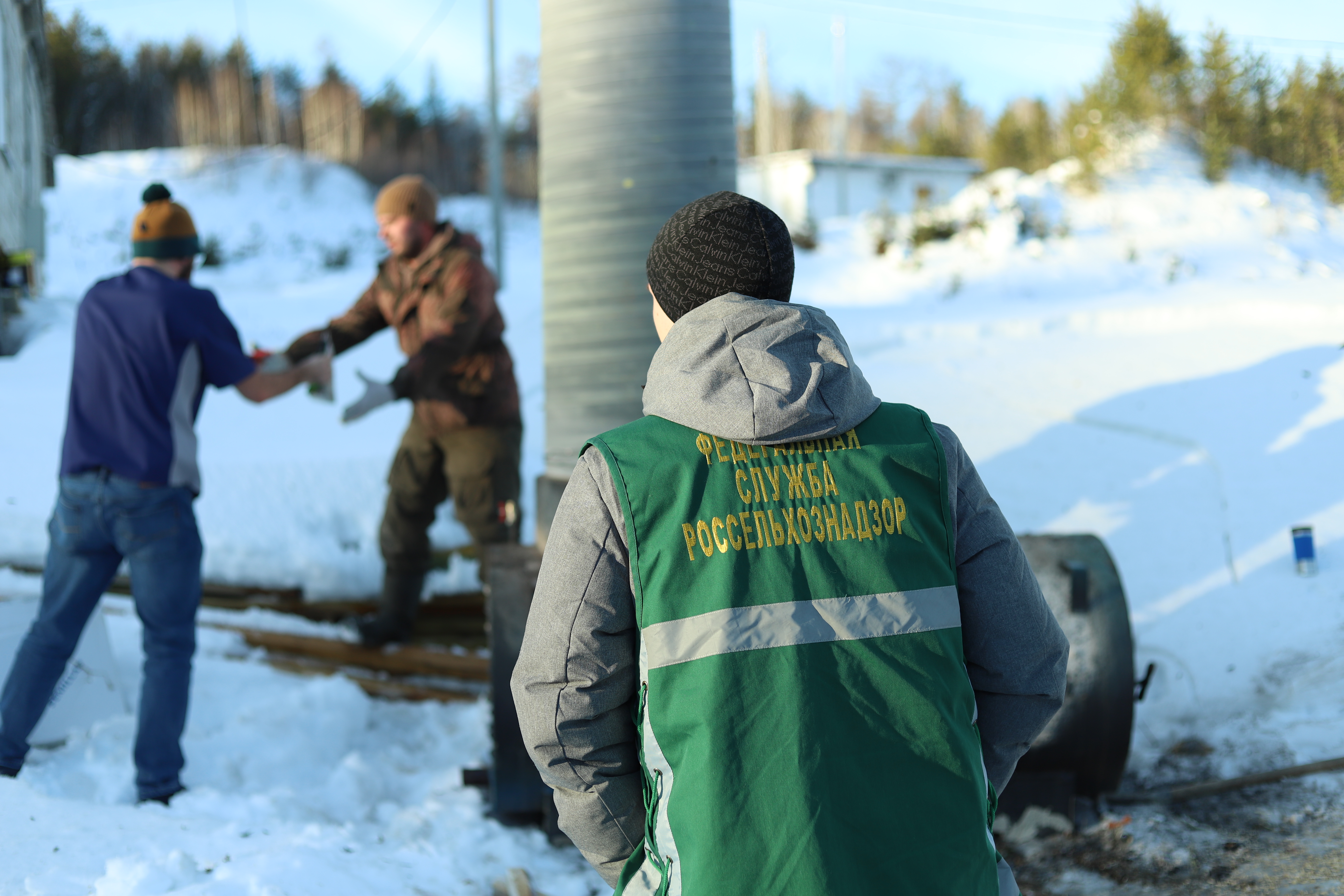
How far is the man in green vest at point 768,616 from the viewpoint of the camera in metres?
1.27

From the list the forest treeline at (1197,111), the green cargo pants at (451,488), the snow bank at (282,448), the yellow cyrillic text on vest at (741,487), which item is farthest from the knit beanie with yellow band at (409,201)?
the forest treeline at (1197,111)

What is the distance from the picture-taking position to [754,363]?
1.33 m

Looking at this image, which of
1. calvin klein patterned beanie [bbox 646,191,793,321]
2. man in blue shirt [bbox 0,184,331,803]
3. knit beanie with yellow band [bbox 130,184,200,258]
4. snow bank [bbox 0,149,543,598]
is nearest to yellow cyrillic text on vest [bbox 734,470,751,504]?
calvin klein patterned beanie [bbox 646,191,793,321]

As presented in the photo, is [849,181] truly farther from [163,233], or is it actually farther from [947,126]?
[163,233]

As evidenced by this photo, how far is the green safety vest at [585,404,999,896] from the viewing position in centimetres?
126

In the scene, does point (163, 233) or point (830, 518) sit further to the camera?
point (163, 233)

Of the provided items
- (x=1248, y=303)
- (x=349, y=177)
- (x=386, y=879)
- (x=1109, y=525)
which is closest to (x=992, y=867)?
(x=386, y=879)

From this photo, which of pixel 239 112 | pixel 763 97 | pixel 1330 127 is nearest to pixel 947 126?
pixel 763 97

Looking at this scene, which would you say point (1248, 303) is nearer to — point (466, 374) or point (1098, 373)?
point (1098, 373)

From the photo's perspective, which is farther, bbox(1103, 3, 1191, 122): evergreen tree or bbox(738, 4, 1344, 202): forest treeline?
→ bbox(1103, 3, 1191, 122): evergreen tree

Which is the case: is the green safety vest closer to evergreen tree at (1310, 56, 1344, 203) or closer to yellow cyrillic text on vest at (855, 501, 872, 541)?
yellow cyrillic text on vest at (855, 501, 872, 541)

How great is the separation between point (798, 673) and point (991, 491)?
13.2 ft

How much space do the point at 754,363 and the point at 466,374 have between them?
3347 millimetres

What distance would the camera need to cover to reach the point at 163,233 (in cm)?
329
